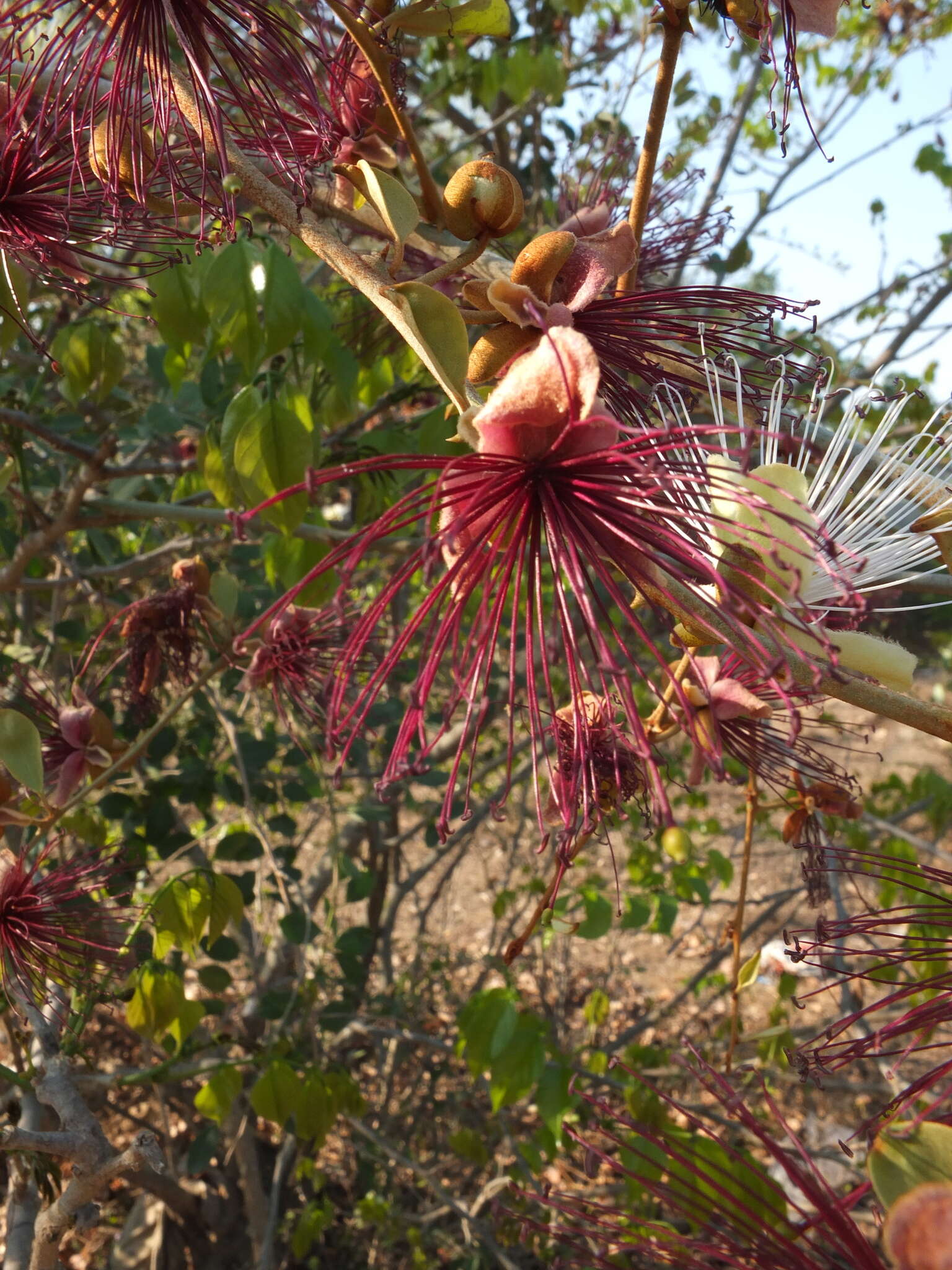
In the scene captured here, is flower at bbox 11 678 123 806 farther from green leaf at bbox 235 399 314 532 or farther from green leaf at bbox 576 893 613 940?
green leaf at bbox 576 893 613 940

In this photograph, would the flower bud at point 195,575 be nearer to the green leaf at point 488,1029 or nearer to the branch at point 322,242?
the branch at point 322,242

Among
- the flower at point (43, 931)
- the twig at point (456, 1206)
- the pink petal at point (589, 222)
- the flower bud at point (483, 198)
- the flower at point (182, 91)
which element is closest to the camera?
the flower bud at point (483, 198)

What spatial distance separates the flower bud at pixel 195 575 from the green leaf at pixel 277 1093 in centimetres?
84

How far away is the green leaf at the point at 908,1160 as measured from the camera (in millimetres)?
584

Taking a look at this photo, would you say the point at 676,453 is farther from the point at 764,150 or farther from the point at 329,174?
the point at 764,150

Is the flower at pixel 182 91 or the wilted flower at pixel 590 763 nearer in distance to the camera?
the wilted flower at pixel 590 763

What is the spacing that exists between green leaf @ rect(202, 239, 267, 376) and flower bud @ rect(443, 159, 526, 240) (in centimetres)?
66

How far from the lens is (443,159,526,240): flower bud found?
2.43 feet

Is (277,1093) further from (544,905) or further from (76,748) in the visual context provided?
(544,905)

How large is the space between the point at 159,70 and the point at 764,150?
349 cm

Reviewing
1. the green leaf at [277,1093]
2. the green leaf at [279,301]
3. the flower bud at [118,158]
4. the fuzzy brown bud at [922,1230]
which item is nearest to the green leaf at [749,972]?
the fuzzy brown bud at [922,1230]

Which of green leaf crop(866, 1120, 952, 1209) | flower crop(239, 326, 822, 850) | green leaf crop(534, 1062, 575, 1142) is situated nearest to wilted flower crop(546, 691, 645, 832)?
flower crop(239, 326, 822, 850)

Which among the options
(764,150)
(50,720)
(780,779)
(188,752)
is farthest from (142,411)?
(764,150)

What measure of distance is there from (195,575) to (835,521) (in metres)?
0.99
